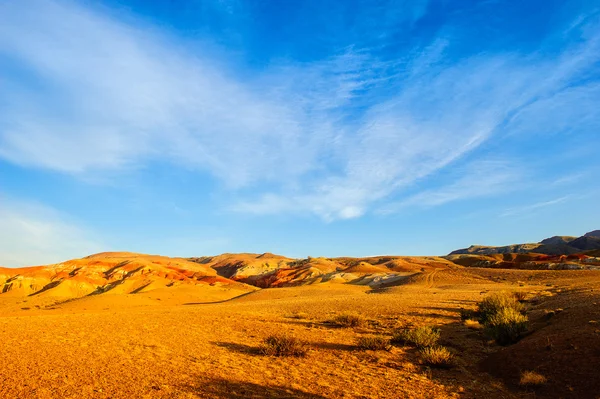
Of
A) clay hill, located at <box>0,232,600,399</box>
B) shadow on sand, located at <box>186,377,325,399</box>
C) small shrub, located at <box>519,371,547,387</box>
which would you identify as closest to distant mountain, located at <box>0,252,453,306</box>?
clay hill, located at <box>0,232,600,399</box>

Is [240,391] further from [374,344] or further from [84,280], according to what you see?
[84,280]

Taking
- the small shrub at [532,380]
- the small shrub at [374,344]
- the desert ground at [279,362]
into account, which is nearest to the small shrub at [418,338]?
the desert ground at [279,362]

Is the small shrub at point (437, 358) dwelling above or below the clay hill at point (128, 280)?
below

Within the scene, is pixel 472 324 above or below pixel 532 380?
above

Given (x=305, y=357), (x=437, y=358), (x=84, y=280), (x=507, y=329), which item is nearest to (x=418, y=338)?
(x=437, y=358)

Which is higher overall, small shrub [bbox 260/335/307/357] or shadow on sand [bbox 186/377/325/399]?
small shrub [bbox 260/335/307/357]

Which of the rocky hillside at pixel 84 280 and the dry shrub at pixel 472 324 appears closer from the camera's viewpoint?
the dry shrub at pixel 472 324

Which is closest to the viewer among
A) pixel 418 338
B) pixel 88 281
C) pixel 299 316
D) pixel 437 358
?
pixel 437 358

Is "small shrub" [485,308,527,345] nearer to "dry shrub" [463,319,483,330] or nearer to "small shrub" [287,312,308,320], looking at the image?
"dry shrub" [463,319,483,330]

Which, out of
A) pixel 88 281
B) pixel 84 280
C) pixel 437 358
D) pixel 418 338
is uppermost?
pixel 84 280

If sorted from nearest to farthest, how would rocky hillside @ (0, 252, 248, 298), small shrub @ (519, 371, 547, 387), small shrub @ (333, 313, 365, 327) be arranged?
1. small shrub @ (519, 371, 547, 387)
2. small shrub @ (333, 313, 365, 327)
3. rocky hillside @ (0, 252, 248, 298)

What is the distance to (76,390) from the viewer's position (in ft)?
30.0

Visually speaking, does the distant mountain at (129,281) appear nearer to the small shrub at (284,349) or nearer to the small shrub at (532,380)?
the small shrub at (284,349)

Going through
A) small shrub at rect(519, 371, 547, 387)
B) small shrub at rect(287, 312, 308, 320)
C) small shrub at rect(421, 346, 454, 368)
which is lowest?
small shrub at rect(519, 371, 547, 387)
